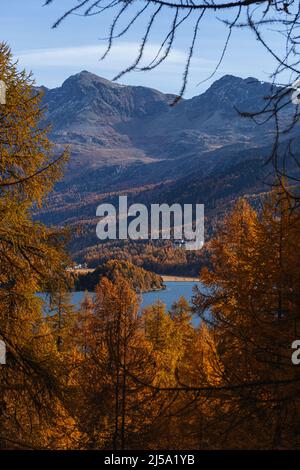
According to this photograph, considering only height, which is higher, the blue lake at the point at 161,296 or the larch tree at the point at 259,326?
the blue lake at the point at 161,296

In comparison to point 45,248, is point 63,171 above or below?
above

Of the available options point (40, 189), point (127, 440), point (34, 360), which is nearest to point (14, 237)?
point (40, 189)

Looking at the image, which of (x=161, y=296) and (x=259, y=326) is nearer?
(x=259, y=326)

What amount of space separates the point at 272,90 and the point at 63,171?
21.2 ft

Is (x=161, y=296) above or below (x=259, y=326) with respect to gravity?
above

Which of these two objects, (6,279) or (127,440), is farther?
(127,440)

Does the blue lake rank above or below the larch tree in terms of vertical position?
above

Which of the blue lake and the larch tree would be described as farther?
the blue lake

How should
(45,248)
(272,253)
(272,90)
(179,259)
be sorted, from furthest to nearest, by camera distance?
(179,259) → (272,253) → (45,248) → (272,90)

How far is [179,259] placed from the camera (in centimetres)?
15712

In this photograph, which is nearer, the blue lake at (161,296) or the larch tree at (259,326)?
the larch tree at (259,326)
